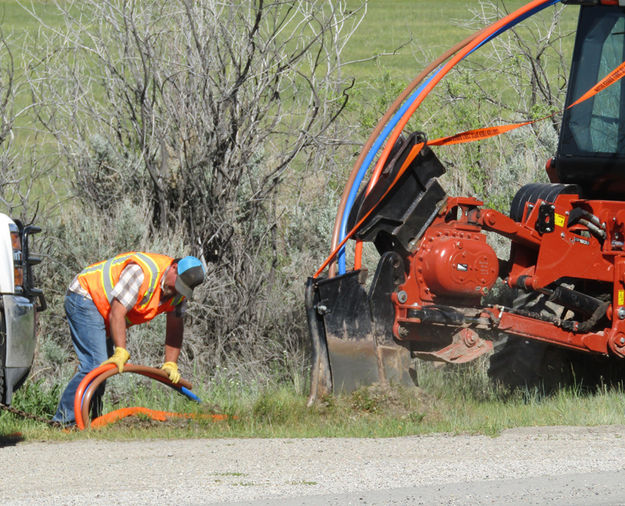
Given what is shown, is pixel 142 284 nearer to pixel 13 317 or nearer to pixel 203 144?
pixel 13 317

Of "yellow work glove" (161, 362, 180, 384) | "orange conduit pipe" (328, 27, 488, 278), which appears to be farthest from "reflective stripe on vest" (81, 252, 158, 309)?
"orange conduit pipe" (328, 27, 488, 278)

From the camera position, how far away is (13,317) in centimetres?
652

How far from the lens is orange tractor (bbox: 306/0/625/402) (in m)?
7.58

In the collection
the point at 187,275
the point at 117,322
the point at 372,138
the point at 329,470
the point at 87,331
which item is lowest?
the point at 329,470

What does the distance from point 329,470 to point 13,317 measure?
7.40ft

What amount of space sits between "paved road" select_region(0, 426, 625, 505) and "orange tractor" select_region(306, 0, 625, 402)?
1.01 meters

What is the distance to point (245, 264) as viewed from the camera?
10.5 m

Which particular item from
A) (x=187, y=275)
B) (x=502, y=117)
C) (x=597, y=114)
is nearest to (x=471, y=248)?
(x=597, y=114)

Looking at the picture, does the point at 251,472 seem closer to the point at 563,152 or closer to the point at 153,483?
the point at 153,483

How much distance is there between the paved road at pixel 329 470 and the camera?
201 inches

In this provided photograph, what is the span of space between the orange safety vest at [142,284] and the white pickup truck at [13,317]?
1.15m

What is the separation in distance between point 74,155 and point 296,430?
→ 4.76 m

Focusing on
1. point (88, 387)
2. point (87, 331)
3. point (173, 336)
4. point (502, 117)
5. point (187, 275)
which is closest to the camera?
point (88, 387)

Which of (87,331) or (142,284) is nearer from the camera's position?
(142,284)
